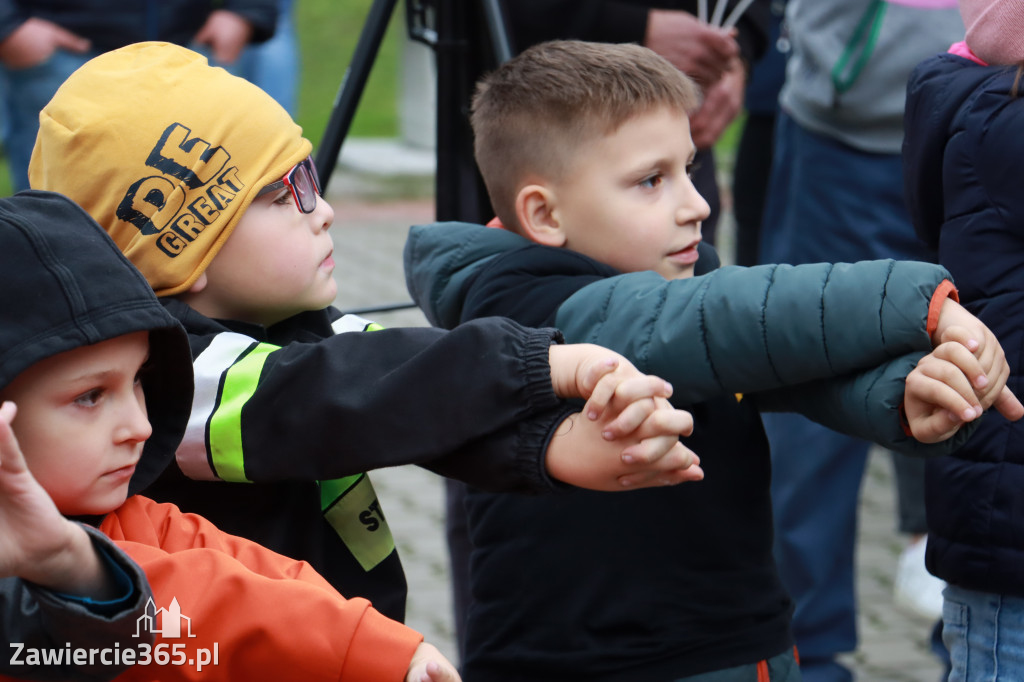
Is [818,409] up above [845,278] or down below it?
below

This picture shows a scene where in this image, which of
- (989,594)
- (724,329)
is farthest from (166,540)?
(989,594)

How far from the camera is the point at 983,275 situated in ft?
7.00

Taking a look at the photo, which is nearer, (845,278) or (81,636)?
(81,636)

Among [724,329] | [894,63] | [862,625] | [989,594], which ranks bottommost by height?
[862,625]

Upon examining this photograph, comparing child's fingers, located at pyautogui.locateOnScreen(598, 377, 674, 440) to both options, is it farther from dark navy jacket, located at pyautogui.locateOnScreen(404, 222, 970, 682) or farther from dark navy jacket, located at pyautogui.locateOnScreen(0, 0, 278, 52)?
dark navy jacket, located at pyautogui.locateOnScreen(0, 0, 278, 52)

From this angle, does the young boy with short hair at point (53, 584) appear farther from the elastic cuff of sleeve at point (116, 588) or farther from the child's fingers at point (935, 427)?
the child's fingers at point (935, 427)

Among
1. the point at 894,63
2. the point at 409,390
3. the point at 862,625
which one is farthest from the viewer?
the point at 862,625

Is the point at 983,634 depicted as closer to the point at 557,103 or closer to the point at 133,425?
the point at 557,103

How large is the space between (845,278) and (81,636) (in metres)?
1.03

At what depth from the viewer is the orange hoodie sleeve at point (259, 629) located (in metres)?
1.55

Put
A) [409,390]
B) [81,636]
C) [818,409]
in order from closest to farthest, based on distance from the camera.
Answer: [81,636]
[409,390]
[818,409]

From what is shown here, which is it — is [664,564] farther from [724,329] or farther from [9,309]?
[9,309]

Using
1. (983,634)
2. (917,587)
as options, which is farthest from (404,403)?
(917,587)

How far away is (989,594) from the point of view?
2.18 metres
